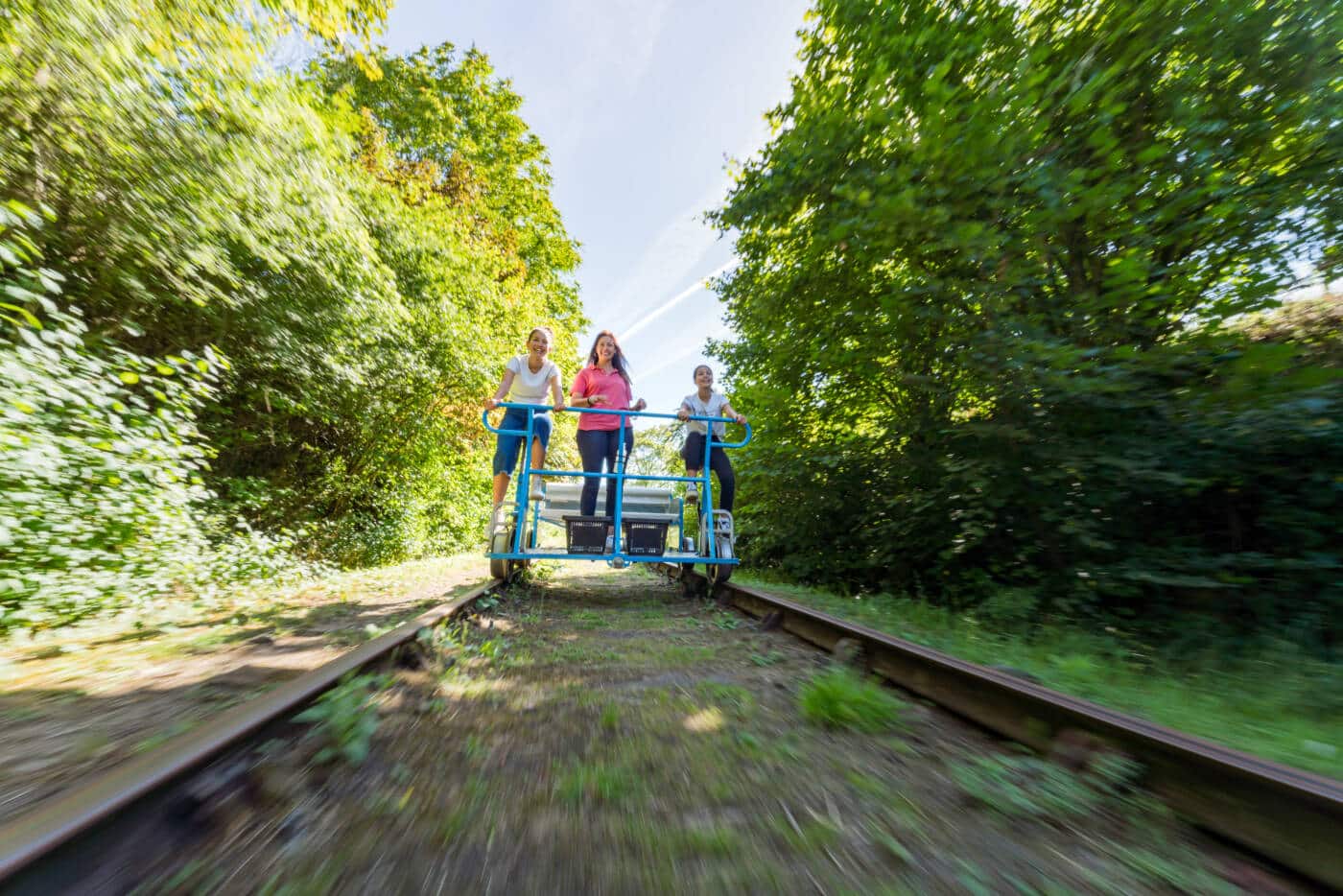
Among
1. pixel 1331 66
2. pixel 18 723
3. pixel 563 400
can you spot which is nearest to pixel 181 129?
pixel 563 400

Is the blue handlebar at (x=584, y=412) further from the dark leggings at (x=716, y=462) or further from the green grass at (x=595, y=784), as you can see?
the green grass at (x=595, y=784)

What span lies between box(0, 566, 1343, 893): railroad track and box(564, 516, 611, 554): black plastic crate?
7.85ft

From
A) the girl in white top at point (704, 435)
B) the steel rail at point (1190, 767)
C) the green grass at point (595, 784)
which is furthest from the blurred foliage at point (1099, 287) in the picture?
the green grass at point (595, 784)

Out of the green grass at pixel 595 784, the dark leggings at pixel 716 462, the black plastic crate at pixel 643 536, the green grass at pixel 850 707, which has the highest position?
the dark leggings at pixel 716 462

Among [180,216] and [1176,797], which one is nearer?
[1176,797]

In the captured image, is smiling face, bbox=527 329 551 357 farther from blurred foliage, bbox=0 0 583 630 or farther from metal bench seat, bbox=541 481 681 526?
blurred foliage, bbox=0 0 583 630

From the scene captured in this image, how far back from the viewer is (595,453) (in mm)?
5027

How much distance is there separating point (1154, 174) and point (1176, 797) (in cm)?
400

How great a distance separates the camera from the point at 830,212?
15.5ft

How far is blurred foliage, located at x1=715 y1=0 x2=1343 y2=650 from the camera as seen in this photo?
3123mm

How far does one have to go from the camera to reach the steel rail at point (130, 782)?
0.80 meters

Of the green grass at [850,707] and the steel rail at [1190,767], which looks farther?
the green grass at [850,707]

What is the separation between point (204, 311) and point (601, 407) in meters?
3.90

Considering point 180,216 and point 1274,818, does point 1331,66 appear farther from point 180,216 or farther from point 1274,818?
point 180,216
